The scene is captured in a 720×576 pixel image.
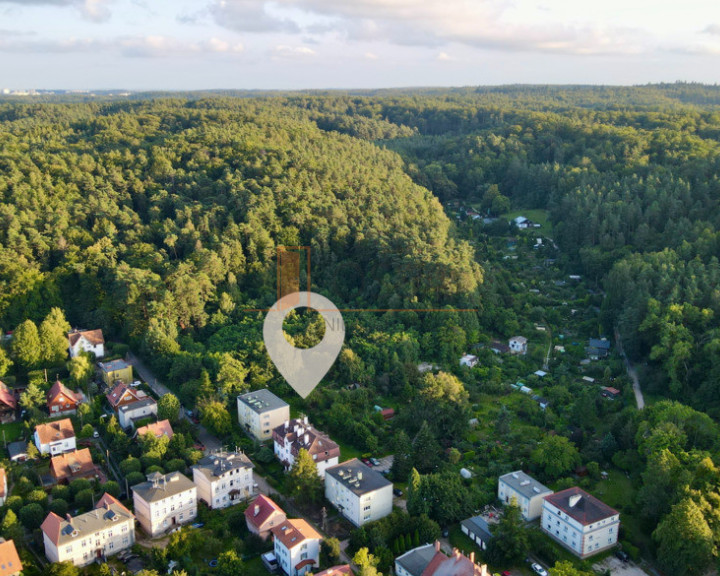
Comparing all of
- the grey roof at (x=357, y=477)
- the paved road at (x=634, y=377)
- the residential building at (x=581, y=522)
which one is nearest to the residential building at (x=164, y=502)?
the grey roof at (x=357, y=477)

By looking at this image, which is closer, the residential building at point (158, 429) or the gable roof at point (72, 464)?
the gable roof at point (72, 464)

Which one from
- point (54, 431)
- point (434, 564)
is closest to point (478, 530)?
point (434, 564)

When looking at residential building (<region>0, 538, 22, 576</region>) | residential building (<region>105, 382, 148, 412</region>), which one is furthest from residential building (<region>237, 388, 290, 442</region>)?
residential building (<region>0, 538, 22, 576</region>)

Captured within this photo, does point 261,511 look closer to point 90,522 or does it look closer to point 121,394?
point 90,522

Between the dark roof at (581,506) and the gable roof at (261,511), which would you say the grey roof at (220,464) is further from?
the dark roof at (581,506)

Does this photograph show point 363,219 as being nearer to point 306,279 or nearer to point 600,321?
point 306,279
